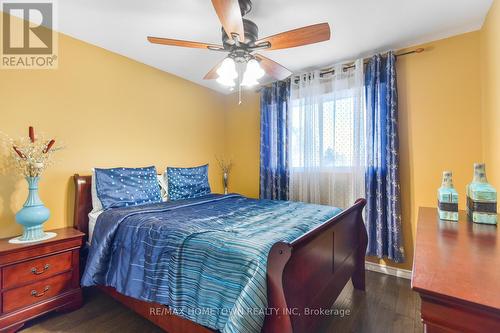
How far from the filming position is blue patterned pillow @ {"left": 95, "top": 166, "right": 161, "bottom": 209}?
2.35 meters

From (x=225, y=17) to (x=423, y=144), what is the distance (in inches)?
93.8

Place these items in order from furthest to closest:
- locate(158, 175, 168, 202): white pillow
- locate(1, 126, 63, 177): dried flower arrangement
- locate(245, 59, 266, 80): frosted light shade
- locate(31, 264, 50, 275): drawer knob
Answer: locate(158, 175, 168, 202): white pillow → locate(245, 59, 266, 80): frosted light shade → locate(1, 126, 63, 177): dried flower arrangement → locate(31, 264, 50, 275): drawer knob

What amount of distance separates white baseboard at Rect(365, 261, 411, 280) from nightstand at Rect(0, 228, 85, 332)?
3030 millimetres

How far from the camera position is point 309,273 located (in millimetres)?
1398

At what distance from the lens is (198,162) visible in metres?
3.86

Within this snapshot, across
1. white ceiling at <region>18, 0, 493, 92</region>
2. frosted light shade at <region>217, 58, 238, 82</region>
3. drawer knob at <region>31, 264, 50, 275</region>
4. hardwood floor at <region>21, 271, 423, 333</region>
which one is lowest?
hardwood floor at <region>21, 271, 423, 333</region>

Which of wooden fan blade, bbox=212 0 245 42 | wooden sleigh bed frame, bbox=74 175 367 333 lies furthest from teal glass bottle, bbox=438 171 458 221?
wooden fan blade, bbox=212 0 245 42

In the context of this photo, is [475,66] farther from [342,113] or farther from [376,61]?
[342,113]

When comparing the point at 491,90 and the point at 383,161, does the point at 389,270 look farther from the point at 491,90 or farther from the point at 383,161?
the point at 491,90

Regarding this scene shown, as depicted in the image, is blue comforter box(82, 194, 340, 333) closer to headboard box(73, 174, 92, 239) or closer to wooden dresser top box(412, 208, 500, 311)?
headboard box(73, 174, 92, 239)

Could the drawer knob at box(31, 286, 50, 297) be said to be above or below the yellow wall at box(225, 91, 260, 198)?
below

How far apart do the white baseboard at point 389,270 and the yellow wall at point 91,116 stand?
2.84 metres

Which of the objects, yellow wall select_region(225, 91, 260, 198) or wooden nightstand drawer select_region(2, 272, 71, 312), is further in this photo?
yellow wall select_region(225, 91, 260, 198)

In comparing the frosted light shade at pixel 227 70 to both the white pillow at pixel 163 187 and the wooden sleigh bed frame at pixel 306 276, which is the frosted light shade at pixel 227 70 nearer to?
the wooden sleigh bed frame at pixel 306 276
